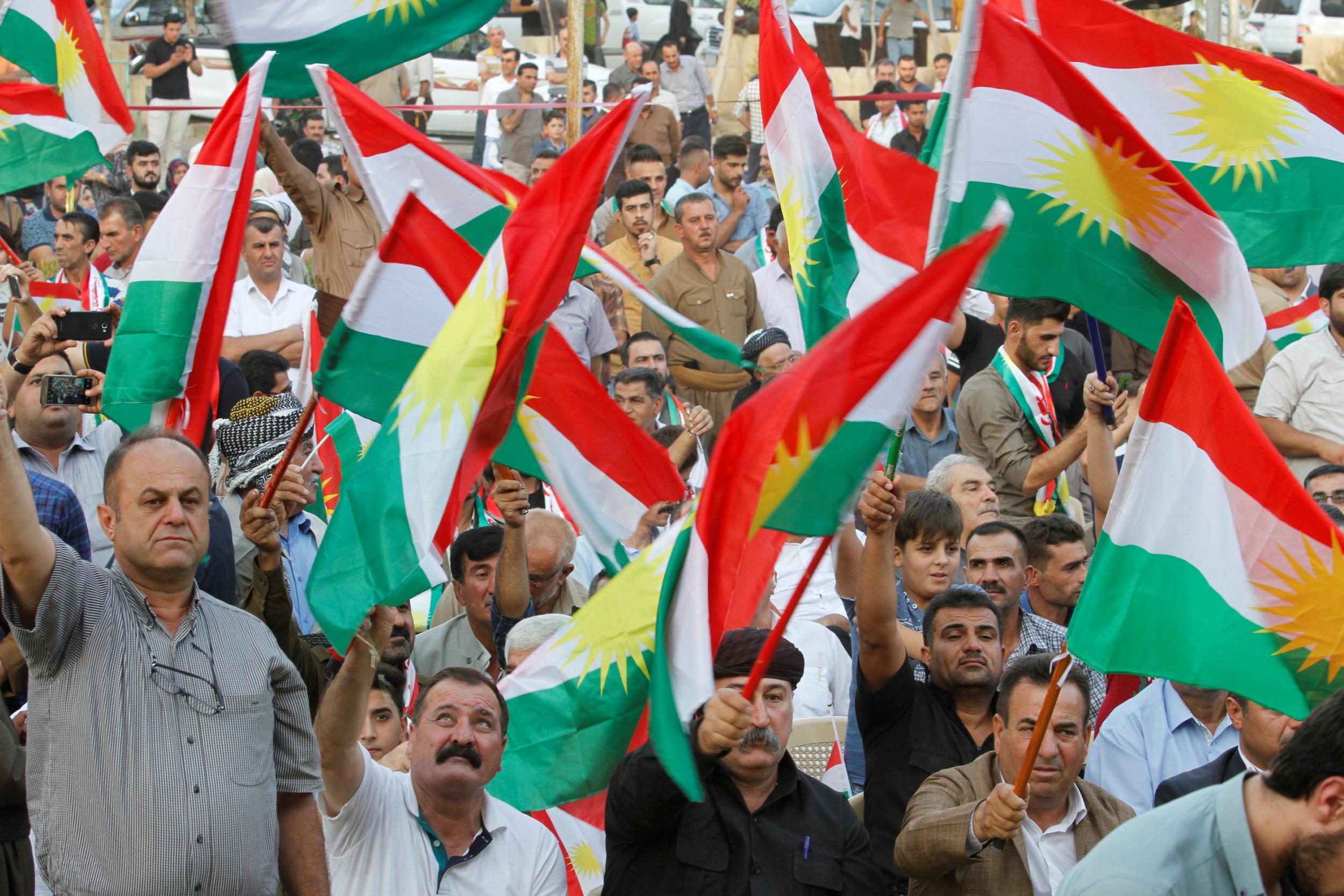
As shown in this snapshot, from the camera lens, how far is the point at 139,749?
13.3ft

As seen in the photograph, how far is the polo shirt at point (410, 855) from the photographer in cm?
477

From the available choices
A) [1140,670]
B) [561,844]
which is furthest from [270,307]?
[1140,670]

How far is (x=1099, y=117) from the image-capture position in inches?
199

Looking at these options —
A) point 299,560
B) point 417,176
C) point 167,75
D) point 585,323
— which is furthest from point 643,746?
point 167,75

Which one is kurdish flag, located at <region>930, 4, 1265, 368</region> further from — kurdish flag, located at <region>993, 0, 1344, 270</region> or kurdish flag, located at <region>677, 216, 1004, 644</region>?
kurdish flag, located at <region>677, 216, 1004, 644</region>

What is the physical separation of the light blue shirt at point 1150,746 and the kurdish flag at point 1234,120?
160 cm

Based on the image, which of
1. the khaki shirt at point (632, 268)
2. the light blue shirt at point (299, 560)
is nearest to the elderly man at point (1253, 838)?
the light blue shirt at point (299, 560)

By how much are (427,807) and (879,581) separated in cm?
154

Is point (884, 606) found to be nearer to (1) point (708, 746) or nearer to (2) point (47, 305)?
(1) point (708, 746)

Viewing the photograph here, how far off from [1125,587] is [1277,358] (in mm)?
4169

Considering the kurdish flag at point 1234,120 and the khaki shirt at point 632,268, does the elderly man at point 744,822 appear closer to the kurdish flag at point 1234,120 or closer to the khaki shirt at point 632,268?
the kurdish flag at point 1234,120

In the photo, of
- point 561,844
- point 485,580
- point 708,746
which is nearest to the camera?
point 708,746

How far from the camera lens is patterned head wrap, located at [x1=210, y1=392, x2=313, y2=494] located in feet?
20.6

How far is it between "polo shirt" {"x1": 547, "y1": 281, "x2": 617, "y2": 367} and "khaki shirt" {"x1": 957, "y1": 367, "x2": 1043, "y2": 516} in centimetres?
261
